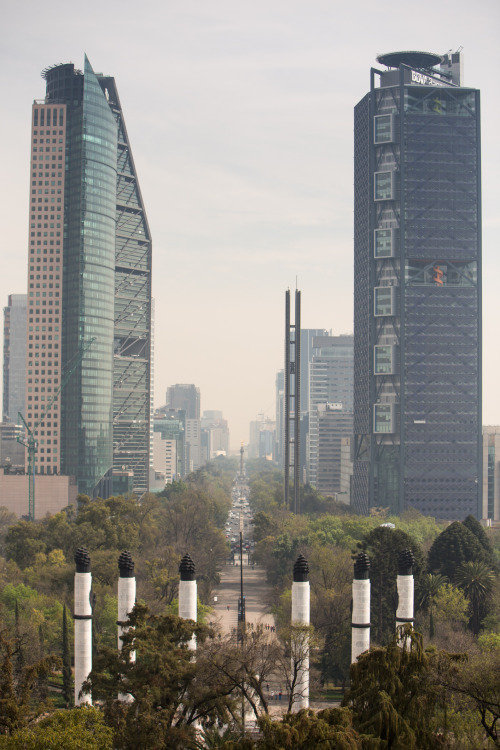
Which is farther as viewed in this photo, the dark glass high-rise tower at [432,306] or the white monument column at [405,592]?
the dark glass high-rise tower at [432,306]

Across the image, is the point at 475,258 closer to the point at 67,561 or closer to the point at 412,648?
the point at 67,561

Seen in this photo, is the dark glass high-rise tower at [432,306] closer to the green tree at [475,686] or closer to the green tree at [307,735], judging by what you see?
the green tree at [475,686]

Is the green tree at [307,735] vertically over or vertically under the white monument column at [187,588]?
under

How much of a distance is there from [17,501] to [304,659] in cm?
14599

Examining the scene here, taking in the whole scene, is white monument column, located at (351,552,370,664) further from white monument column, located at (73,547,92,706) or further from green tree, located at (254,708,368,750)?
green tree, located at (254,708,368,750)

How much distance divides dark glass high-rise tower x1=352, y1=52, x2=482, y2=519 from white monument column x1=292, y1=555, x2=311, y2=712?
136 metres

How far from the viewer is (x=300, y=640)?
57.3m

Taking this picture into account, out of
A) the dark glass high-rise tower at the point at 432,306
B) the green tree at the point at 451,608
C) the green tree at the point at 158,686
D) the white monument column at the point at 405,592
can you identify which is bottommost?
the green tree at the point at 451,608

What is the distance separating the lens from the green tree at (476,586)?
286 ft

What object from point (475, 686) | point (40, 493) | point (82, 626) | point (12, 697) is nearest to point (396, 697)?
point (475, 686)

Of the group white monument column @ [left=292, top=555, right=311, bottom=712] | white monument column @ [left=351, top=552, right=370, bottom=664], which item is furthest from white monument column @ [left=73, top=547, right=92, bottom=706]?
white monument column @ [left=351, top=552, right=370, bottom=664]

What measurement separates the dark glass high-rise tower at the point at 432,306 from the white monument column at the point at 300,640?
445ft

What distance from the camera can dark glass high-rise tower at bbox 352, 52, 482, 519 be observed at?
193375mm

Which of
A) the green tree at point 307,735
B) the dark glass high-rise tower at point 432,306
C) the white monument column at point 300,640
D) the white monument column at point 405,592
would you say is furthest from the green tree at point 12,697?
the dark glass high-rise tower at point 432,306
